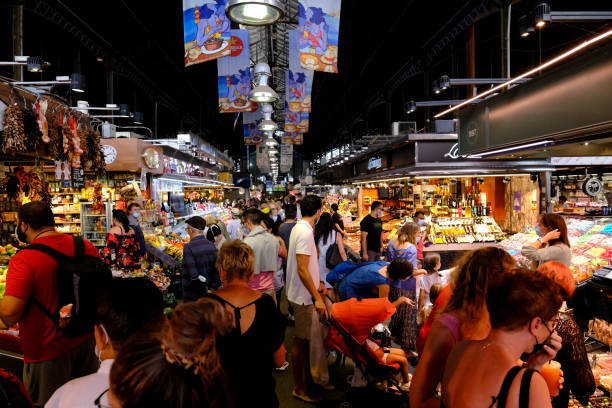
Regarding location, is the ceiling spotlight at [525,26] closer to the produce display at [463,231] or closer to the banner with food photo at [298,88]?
the produce display at [463,231]

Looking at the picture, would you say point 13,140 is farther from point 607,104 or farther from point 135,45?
point 135,45

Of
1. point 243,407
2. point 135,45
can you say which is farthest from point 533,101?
point 135,45

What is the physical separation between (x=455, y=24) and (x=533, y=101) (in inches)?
327

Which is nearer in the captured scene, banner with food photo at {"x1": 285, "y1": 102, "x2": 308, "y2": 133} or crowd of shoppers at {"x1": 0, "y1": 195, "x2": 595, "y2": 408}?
crowd of shoppers at {"x1": 0, "y1": 195, "x2": 595, "y2": 408}

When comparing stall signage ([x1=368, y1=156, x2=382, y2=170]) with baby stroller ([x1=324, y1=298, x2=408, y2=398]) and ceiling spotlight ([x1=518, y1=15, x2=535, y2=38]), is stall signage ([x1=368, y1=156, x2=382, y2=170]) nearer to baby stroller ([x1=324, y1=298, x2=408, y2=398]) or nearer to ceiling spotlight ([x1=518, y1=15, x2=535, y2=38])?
ceiling spotlight ([x1=518, y1=15, x2=535, y2=38])

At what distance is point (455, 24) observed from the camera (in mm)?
10680

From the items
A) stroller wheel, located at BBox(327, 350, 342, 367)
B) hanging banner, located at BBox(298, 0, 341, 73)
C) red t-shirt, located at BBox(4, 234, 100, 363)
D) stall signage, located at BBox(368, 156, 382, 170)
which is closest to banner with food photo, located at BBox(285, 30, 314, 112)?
stall signage, located at BBox(368, 156, 382, 170)

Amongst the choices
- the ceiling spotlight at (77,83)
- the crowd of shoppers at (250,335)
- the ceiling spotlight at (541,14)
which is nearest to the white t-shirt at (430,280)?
the crowd of shoppers at (250,335)

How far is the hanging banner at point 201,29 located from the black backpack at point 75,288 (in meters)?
4.34

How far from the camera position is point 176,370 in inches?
46.1

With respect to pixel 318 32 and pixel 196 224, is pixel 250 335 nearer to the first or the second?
pixel 196 224

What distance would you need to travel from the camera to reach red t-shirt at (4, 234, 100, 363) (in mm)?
2387

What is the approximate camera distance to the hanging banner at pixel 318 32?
252 inches

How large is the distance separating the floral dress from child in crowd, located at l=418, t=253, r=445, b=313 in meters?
4.15
